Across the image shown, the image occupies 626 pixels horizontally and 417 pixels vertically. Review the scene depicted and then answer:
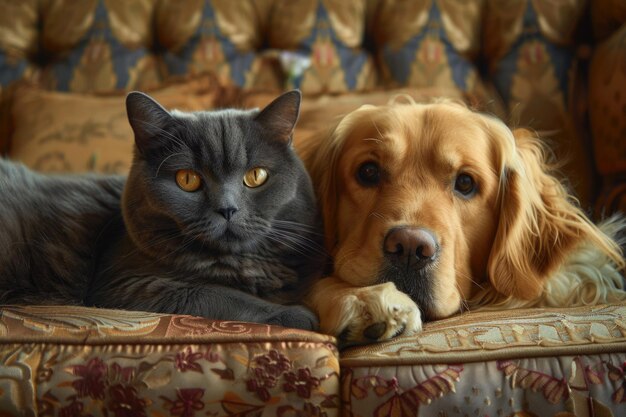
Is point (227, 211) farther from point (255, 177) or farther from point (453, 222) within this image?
point (453, 222)

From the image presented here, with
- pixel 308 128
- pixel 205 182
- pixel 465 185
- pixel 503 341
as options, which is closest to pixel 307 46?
pixel 308 128

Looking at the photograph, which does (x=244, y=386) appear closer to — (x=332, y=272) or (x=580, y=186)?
(x=332, y=272)

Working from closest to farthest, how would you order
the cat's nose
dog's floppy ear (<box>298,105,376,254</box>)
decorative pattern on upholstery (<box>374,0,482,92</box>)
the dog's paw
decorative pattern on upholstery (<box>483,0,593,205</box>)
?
the dog's paw → the cat's nose → dog's floppy ear (<box>298,105,376,254</box>) → decorative pattern on upholstery (<box>483,0,593,205</box>) → decorative pattern on upholstery (<box>374,0,482,92</box>)

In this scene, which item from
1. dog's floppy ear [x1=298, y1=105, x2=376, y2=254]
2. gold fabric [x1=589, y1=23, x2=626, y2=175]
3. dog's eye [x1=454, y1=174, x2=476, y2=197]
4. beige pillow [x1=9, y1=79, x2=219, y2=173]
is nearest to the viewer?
dog's eye [x1=454, y1=174, x2=476, y2=197]

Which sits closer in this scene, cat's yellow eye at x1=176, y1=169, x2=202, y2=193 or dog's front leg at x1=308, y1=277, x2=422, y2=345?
dog's front leg at x1=308, y1=277, x2=422, y2=345

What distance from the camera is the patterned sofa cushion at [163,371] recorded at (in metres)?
0.97

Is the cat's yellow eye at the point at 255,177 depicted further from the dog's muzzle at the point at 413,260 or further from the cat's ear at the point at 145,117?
the dog's muzzle at the point at 413,260

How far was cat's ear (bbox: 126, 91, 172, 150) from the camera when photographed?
131 centimetres

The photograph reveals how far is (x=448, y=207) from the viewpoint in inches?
57.4

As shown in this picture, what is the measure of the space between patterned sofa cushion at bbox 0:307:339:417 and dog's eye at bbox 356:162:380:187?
0.62 metres

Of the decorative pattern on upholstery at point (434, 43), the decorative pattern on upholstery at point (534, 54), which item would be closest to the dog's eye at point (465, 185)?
the decorative pattern on upholstery at point (534, 54)

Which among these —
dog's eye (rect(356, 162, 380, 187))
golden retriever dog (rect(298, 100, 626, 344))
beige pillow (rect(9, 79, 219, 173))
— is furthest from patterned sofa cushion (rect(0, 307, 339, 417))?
beige pillow (rect(9, 79, 219, 173))

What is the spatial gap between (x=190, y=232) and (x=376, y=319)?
489mm

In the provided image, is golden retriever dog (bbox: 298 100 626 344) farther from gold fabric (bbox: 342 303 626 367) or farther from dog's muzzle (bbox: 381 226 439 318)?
gold fabric (bbox: 342 303 626 367)
